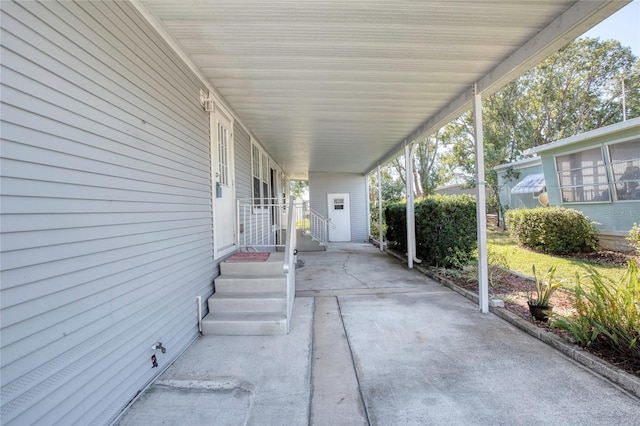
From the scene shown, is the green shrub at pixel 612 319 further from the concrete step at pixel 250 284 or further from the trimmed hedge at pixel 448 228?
the concrete step at pixel 250 284

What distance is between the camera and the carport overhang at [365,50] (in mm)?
2279

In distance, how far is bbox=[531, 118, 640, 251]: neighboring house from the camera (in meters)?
6.59

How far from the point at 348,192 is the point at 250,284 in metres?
8.42

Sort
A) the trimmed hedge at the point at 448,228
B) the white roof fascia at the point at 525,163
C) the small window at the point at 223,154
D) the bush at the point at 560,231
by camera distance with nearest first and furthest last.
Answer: the small window at the point at 223,154 → the trimmed hedge at the point at 448,228 → the bush at the point at 560,231 → the white roof fascia at the point at 525,163

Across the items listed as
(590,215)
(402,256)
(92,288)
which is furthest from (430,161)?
(92,288)

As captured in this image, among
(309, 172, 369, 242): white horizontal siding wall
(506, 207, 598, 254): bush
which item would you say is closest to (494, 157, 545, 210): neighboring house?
(506, 207, 598, 254): bush

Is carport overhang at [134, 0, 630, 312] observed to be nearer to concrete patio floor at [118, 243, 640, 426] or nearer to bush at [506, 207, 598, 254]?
concrete patio floor at [118, 243, 640, 426]

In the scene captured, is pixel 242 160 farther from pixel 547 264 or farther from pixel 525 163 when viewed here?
pixel 525 163

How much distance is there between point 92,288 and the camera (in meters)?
1.72

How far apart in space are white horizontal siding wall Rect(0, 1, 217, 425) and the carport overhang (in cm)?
64

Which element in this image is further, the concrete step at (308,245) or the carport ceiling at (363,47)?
the concrete step at (308,245)

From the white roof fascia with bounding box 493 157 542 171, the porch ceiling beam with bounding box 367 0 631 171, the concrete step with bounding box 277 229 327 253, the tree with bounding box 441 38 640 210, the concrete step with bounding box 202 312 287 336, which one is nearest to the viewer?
the porch ceiling beam with bounding box 367 0 631 171

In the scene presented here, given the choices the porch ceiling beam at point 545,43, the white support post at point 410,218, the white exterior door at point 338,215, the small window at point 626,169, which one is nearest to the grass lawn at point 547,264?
the white support post at point 410,218

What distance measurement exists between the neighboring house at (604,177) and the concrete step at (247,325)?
8.33 metres
